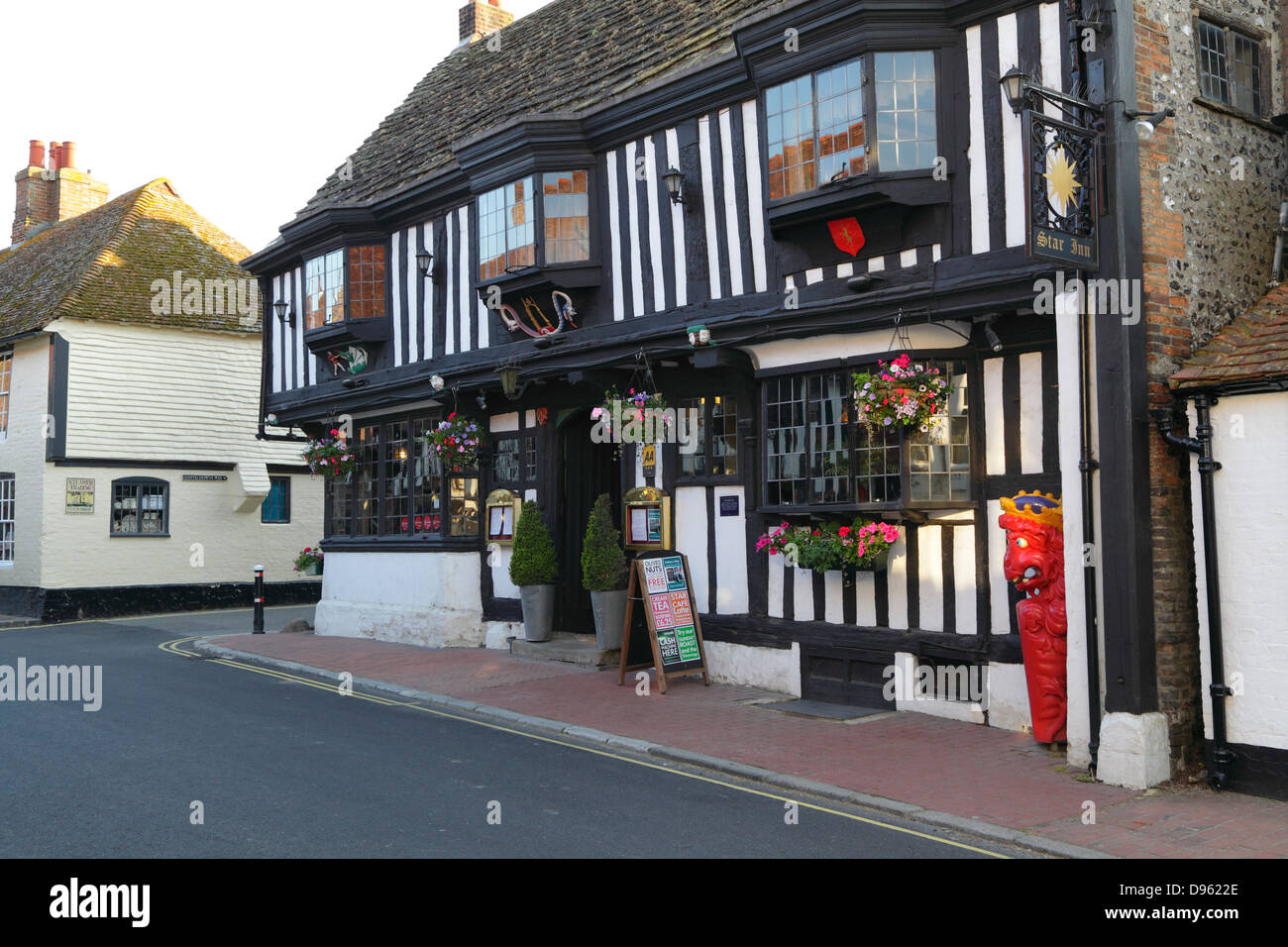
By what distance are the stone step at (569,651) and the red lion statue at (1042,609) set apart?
5501 mm

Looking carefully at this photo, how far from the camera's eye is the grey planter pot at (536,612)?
13.7m

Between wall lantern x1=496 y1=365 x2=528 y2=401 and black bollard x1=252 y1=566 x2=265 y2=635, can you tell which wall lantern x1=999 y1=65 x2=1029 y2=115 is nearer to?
wall lantern x1=496 y1=365 x2=528 y2=401

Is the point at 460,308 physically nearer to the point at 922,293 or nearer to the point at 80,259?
the point at 922,293

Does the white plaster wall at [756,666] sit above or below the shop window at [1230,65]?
below

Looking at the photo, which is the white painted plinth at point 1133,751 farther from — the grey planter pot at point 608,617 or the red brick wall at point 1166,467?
the grey planter pot at point 608,617

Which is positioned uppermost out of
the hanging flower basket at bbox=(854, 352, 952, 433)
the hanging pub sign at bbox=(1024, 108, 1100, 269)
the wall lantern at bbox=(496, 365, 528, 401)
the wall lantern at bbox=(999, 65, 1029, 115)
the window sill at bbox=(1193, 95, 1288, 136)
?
the window sill at bbox=(1193, 95, 1288, 136)

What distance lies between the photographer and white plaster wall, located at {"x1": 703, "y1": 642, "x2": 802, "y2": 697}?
1102 centimetres

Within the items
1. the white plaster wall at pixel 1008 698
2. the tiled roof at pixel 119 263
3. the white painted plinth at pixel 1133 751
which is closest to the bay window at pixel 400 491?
the white plaster wall at pixel 1008 698

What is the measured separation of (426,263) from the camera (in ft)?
50.9

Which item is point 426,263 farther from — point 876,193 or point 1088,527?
point 1088,527

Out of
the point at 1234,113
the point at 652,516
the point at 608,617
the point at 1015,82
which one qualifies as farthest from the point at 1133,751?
the point at 608,617

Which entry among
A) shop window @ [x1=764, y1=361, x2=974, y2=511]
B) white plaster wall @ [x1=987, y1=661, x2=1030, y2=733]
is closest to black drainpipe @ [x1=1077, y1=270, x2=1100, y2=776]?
white plaster wall @ [x1=987, y1=661, x2=1030, y2=733]

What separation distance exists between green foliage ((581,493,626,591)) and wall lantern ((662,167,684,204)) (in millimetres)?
3461
